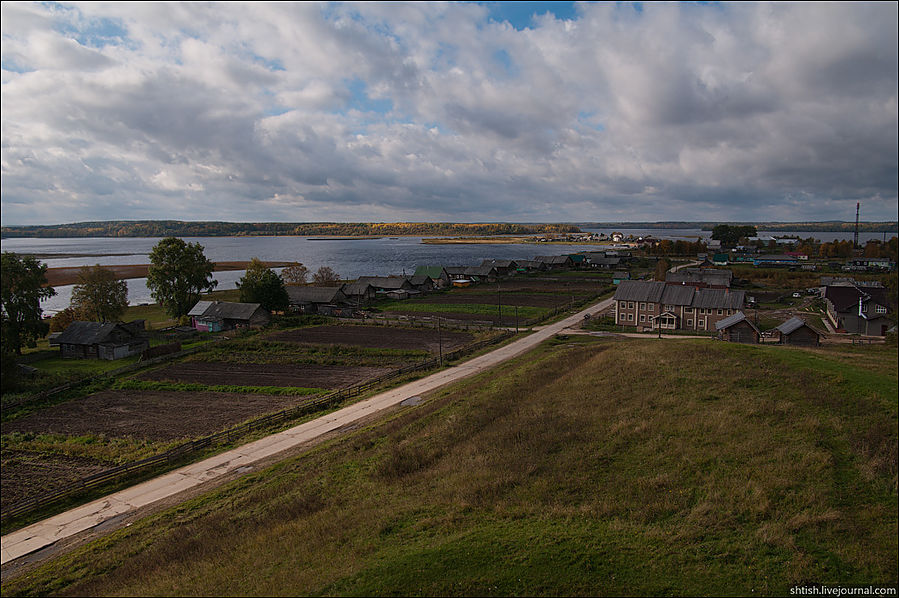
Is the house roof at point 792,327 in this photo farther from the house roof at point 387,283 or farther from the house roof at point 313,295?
the house roof at point 387,283

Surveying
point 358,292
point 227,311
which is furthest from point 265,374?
point 358,292

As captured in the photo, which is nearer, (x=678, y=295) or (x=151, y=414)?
(x=151, y=414)

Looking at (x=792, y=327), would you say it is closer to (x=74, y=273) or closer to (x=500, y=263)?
(x=500, y=263)

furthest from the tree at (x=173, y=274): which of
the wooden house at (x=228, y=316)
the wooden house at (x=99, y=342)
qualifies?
the wooden house at (x=99, y=342)

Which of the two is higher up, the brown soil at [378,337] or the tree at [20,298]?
the tree at [20,298]

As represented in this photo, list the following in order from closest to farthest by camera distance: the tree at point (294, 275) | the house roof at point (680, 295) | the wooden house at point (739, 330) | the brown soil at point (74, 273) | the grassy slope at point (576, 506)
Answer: the grassy slope at point (576, 506) < the wooden house at point (739, 330) < the house roof at point (680, 295) < the tree at point (294, 275) < the brown soil at point (74, 273)

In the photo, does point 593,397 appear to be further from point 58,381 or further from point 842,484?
point 58,381

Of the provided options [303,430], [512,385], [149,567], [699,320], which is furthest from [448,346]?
[149,567]
